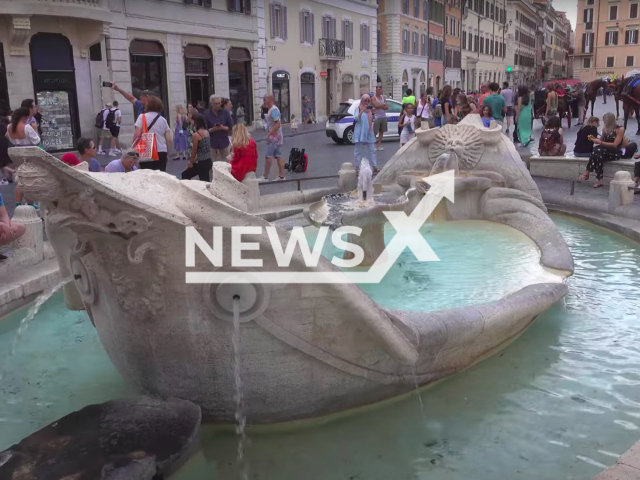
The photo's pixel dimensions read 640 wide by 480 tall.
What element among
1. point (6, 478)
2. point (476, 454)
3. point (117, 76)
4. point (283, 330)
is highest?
point (117, 76)

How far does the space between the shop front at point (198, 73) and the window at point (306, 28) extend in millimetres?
7936

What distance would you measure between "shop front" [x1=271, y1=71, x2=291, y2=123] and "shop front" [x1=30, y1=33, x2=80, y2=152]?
1196cm

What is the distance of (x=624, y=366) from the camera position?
4.04 m

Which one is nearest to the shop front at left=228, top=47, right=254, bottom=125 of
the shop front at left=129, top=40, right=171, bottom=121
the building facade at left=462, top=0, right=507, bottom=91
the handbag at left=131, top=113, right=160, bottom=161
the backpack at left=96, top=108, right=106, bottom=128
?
the shop front at left=129, top=40, right=171, bottom=121

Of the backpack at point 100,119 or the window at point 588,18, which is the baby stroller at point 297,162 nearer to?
the backpack at point 100,119

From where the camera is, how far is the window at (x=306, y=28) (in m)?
30.5

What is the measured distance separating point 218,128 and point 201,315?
749 cm

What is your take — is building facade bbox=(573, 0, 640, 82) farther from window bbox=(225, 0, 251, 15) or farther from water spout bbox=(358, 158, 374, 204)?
water spout bbox=(358, 158, 374, 204)

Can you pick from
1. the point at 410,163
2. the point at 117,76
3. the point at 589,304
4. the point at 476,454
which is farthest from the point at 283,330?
the point at 117,76

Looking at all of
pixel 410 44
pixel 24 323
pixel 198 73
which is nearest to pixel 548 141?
pixel 24 323

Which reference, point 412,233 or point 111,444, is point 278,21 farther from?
point 111,444

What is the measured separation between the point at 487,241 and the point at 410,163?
2039 millimetres

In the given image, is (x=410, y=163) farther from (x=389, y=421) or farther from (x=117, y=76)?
(x=117, y=76)

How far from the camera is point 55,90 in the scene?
57.5ft
